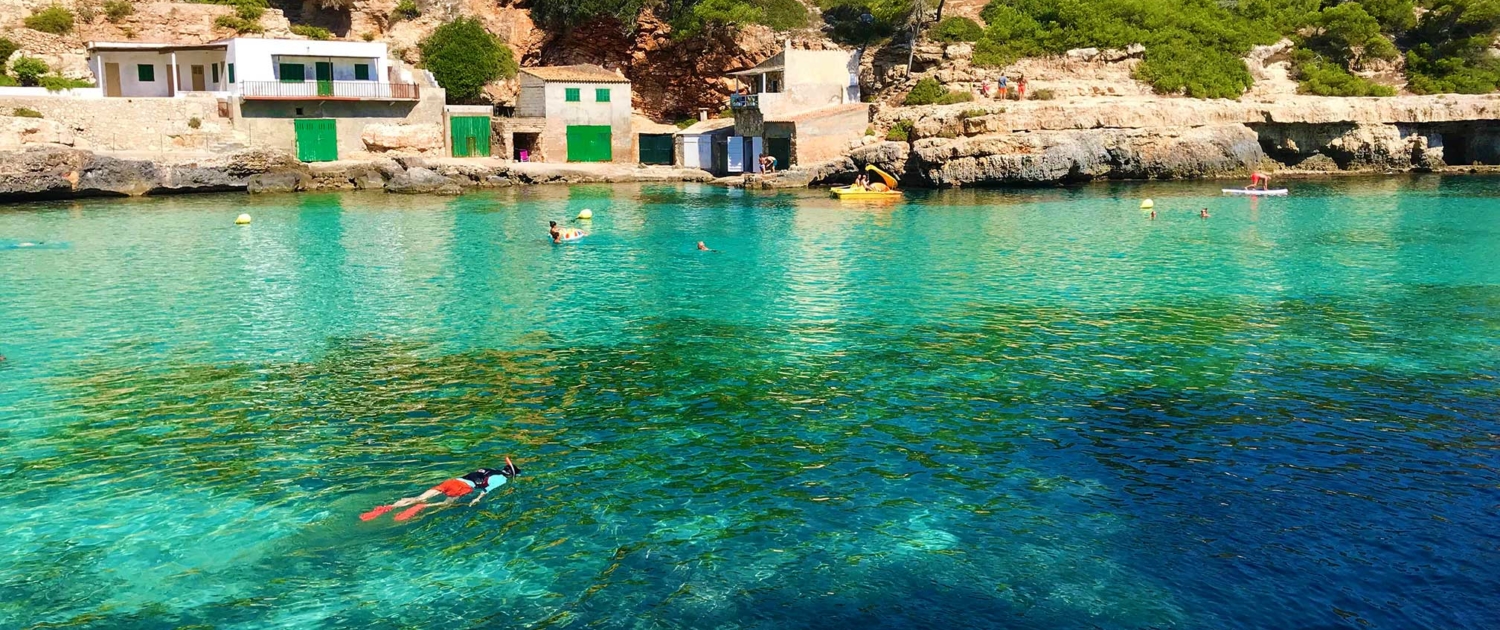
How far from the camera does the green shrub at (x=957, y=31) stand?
55.9 meters

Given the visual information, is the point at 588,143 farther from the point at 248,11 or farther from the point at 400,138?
the point at 248,11

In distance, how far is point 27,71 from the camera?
48.3 meters

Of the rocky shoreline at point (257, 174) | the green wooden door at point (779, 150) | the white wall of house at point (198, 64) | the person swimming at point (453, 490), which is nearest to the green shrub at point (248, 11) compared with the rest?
the white wall of house at point (198, 64)

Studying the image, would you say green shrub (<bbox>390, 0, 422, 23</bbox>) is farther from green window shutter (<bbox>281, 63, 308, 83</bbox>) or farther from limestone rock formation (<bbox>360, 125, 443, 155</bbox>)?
green window shutter (<bbox>281, 63, 308, 83</bbox>)

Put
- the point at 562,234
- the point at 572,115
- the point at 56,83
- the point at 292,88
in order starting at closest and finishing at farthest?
1. the point at 562,234
2. the point at 56,83
3. the point at 292,88
4. the point at 572,115

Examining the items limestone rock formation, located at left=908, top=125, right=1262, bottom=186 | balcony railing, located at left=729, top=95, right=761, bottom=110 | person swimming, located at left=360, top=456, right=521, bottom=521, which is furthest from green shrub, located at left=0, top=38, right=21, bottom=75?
person swimming, located at left=360, top=456, right=521, bottom=521

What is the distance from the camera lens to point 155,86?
5262 cm

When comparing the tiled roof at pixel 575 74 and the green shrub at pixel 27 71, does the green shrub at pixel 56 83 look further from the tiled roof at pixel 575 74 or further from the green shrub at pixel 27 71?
the tiled roof at pixel 575 74

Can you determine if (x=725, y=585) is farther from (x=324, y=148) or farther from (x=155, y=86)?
(x=155, y=86)

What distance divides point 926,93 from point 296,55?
95.2 feet

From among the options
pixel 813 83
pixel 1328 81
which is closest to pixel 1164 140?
pixel 1328 81

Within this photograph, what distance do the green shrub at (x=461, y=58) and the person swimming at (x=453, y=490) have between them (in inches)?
1940

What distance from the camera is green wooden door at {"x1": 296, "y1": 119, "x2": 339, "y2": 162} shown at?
51906 mm

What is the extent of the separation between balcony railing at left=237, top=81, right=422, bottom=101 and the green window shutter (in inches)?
19.3
